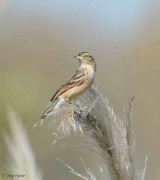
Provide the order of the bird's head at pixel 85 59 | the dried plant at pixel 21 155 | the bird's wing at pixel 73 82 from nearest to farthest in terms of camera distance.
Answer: the dried plant at pixel 21 155 < the bird's wing at pixel 73 82 < the bird's head at pixel 85 59

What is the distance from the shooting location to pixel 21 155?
3705 millimetres

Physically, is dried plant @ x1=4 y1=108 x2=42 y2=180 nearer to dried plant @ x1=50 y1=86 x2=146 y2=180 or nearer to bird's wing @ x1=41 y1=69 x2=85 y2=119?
dried plant @ x1=50 y1=86 x2=146 y2=180

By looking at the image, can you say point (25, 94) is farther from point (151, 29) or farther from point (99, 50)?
point (151, 29)

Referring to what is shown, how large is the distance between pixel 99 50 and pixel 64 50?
1.79 feet

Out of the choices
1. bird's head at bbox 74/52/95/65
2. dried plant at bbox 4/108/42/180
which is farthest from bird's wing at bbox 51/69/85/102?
dried plant at bbox 4/108/42/180

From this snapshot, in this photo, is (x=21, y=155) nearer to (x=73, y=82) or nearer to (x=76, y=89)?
(x=76, y=89)

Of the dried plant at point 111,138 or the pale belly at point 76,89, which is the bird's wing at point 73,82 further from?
the dried plant at point 111,138

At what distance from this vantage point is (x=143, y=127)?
945 centimetres

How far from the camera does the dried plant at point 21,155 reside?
12.0 feet

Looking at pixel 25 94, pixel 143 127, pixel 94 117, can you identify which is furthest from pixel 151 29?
pixel 94 117

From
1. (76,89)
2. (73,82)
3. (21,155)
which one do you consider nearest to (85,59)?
(73,82)

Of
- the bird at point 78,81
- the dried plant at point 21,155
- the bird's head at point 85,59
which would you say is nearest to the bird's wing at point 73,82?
the bird at point 78,81

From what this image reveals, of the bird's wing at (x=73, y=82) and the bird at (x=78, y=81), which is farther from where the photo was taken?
the bird's wing at (x=73, y=82)

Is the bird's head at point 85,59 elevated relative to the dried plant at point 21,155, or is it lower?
elevated
